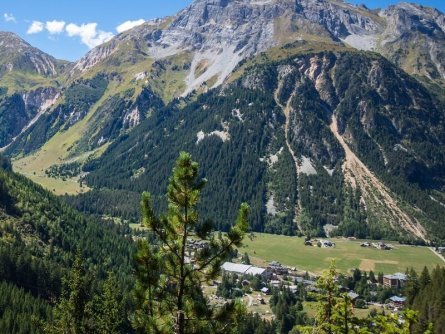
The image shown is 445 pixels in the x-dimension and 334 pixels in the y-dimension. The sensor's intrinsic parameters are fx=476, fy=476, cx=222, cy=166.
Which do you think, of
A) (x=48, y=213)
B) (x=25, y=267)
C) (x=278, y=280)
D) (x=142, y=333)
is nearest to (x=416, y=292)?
(x=278, y=280)

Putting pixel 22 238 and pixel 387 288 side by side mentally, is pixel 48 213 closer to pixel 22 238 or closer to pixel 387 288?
pixel 22 238

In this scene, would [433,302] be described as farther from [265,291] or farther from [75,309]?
[265,291]

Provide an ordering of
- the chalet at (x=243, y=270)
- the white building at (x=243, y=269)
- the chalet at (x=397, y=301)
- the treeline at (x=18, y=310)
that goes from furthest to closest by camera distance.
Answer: the white building at (x=243, y=269)
the chalet at (x=243, y=270)
the chalet at (x=397, y=301)
the treeline at (x=18, y=310)

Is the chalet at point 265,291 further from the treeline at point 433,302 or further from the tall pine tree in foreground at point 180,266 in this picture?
the tall pine tree in foreground at point 180,266

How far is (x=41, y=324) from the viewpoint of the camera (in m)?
38.5

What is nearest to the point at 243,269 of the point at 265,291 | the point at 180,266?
the point at 265,291

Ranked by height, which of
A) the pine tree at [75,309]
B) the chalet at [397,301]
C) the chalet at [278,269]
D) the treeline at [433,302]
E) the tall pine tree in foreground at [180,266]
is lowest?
the chalet at [397,301]

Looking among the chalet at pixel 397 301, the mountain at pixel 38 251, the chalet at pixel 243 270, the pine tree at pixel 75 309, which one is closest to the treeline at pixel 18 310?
the mountain at pixel 38 251

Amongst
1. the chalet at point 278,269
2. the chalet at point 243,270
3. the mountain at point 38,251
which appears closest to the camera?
the mountain at point 38,251

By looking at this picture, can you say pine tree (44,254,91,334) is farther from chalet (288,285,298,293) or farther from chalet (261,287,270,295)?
chalet (261,287,270,295)

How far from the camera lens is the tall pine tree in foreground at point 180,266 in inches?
891

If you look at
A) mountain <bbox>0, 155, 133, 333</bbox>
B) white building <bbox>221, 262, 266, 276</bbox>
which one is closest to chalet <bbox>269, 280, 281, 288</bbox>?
white building <bbox>221, 262, 266, 276</bbox>

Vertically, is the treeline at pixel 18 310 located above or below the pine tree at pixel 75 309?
below

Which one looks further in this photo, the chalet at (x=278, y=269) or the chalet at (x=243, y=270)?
the chalet at (x=278, y=269)
